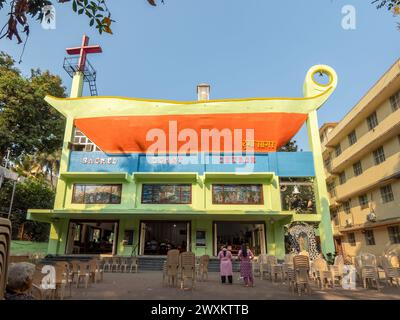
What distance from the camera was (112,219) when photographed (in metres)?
19.0

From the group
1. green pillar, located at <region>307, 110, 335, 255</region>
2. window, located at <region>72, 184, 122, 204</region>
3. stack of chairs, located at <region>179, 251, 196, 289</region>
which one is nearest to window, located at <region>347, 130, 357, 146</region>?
green pillar, located at <region>307, 110, 335, 255</region>

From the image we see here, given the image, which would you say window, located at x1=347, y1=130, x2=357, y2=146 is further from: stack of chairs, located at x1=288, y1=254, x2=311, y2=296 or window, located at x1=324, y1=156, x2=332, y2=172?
stack of chairs, located at x1=288, y1=254, x2=311, y2=296

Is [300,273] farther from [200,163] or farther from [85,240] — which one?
[85,240]

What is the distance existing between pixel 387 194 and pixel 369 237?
443cm

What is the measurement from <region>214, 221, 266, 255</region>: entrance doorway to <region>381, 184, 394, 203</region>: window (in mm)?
9227

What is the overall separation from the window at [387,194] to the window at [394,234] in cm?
193

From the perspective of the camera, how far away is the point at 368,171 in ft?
72.7

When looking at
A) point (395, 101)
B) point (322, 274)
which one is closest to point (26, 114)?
point (322, 274)

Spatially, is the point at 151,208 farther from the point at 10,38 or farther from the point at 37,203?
the point at 10,38

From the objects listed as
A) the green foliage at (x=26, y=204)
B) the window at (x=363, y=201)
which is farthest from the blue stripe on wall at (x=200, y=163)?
the green foliage at (x=26, y=204)

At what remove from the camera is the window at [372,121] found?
21.5 metres

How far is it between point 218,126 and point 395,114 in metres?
11.6
